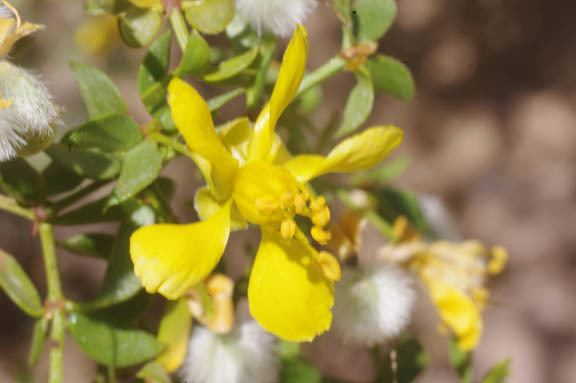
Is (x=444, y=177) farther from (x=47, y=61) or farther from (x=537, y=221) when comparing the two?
(x=47, y=61)

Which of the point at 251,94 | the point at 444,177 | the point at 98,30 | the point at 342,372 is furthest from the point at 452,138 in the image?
the point at 251,94

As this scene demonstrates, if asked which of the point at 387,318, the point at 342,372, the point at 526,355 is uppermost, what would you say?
the point at 387,318

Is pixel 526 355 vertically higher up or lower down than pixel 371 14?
lower down

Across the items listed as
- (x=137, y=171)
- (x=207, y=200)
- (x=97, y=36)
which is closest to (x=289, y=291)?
(x=207, y=200)

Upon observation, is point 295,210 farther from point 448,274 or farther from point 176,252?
point 448,274

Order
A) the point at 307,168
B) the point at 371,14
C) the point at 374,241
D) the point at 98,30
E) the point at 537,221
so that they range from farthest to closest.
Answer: the point at 537,221 → the point at 374,241 → the point at 98,30 → the point at 371,14 → the point at 307,168

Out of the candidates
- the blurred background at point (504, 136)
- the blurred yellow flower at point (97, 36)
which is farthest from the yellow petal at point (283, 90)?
the blurred background at point (504, 136)

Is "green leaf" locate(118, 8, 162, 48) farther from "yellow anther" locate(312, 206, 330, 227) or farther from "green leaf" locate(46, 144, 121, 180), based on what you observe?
"yellow anther" locate(312, 206, 330, 227)
